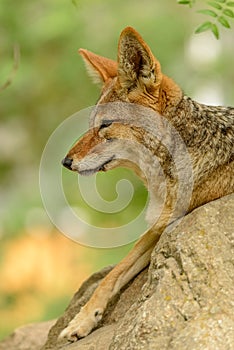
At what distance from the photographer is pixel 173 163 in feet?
19.7

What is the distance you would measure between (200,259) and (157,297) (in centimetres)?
35

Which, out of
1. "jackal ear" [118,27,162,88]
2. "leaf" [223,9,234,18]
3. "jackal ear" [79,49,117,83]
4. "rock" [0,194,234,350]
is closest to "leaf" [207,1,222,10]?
"leaf" [223,9,234,18]

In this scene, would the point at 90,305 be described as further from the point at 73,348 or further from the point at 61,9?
the point at 61,9

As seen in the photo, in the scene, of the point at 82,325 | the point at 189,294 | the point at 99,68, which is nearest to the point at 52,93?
the point at 99,68

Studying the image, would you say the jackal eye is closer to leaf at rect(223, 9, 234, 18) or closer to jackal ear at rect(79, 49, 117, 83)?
jackal ear at rect(79, 49, 117, 83)

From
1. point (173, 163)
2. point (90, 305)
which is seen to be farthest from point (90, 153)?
point (90, 305)

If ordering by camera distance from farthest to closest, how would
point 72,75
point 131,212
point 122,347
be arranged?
1. point 72,75
2. point 131,212
3. point 122,347

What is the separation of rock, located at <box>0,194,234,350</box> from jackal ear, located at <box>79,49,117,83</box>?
1.44 metres

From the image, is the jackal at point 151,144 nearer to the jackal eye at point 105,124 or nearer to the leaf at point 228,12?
the jackal eye at point 105,124

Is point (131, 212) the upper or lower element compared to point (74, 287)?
upper

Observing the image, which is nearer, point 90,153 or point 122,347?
point 122,347

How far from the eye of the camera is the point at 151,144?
6.02m

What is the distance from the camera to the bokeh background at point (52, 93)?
1433cm

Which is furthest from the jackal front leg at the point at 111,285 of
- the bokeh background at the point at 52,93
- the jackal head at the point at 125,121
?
the bokeh background at the point at 52,93
